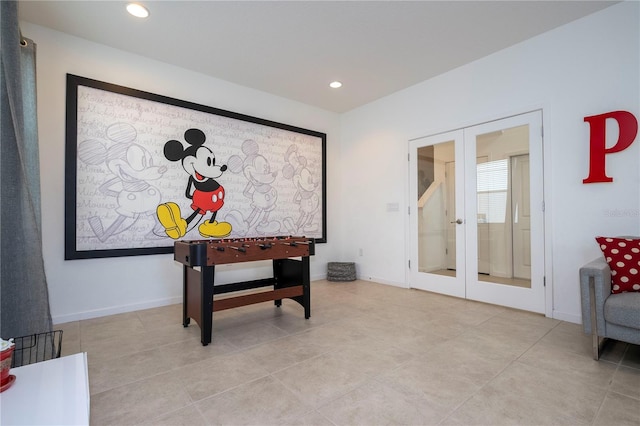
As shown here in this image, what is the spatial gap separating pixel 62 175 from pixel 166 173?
93 cm

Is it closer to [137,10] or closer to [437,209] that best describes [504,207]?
[437,209]

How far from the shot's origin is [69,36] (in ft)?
9.94

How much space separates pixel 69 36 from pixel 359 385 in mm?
4126

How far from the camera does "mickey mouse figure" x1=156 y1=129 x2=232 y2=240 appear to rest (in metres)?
3.55

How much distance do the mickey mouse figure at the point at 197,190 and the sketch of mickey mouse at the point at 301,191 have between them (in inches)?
40.2

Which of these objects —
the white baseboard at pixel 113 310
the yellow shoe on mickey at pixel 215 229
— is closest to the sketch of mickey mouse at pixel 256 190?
the yellow shoe on mickey at pixel 215 229

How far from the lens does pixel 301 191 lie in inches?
188

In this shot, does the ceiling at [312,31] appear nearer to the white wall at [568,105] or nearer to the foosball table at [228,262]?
the white wall at [568,105]

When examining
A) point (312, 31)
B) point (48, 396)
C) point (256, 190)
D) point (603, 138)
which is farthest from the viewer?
point (256, 190)

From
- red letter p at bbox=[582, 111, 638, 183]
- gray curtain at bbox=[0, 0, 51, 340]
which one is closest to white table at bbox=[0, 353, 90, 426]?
gray curtain at bbox=[0, 0, 51, 340]

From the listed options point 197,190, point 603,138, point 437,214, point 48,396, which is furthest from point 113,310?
point 603,138

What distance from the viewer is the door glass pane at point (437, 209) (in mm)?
3887

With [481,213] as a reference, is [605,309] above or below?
below

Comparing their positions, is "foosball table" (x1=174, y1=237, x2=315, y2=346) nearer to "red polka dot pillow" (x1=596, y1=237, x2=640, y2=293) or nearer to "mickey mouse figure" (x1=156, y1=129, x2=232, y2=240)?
"mickey mouse figure" (x1=156, y1=129, x2=232, y2=240)
